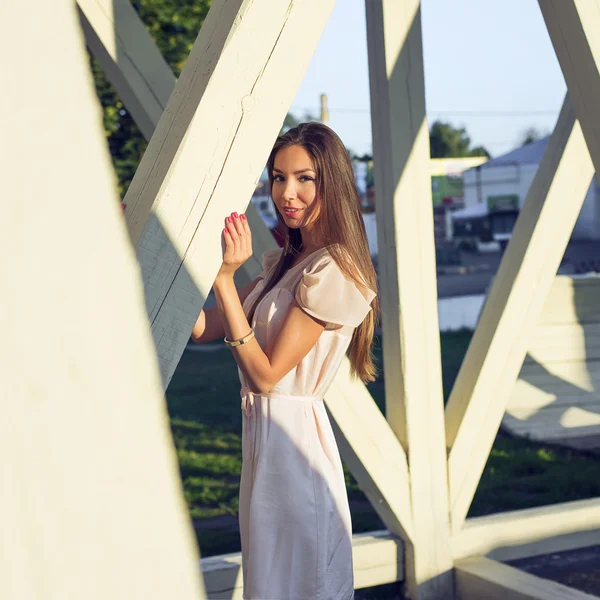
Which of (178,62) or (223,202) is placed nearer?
(223,202)

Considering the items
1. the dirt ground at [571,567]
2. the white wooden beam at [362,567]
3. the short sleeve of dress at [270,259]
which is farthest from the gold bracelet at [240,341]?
the dirt ground at [571,567]

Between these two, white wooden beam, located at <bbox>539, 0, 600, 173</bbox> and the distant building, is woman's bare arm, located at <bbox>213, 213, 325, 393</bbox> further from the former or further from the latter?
the distant building

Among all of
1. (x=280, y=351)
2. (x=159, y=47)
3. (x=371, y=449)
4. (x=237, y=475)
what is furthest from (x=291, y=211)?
(x=159, y=47)

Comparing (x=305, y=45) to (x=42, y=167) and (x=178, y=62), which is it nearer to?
(x=42, y=167)

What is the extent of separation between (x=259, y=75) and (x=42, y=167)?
1098 mm

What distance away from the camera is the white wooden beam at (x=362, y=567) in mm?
3164

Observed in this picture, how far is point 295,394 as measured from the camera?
2.19 m

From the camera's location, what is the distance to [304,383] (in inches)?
85.9

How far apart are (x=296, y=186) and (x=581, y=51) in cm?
74

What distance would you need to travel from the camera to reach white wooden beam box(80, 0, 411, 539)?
3.03 meters

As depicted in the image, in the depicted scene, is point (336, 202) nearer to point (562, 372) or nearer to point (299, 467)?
point (299, 467)

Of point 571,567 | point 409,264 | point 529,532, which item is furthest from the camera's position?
point 571,567

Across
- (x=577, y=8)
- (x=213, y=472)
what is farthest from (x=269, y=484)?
(x=213, y=472)

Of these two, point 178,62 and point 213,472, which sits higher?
point 178,62
